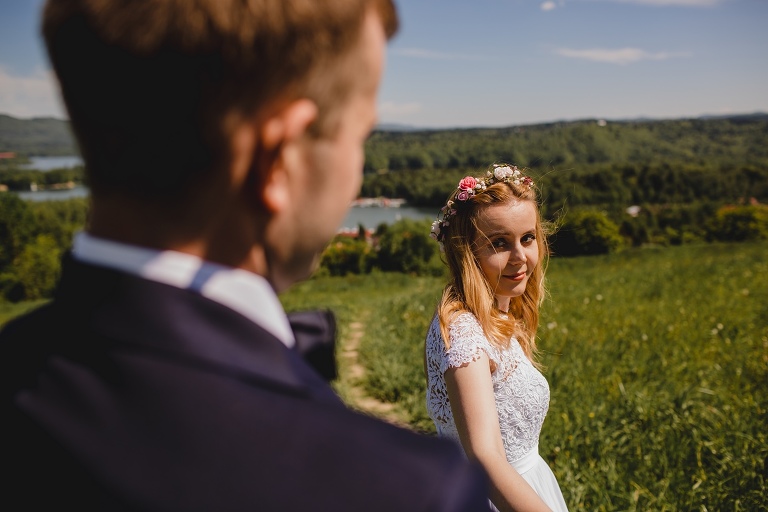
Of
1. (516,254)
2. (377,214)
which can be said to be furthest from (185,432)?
(377,214)

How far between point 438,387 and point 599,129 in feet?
592

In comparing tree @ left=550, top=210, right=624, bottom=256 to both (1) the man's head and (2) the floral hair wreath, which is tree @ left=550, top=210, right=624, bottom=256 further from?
(1) the man's head

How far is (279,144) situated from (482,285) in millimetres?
1689

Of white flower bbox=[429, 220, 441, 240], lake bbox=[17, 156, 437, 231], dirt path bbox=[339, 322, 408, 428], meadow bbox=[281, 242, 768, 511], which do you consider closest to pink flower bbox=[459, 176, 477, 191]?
white flower bbox=[429, 220, 441, 240]

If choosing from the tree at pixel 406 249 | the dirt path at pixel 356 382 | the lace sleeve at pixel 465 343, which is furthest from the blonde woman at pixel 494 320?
the tree at pixel 406 249

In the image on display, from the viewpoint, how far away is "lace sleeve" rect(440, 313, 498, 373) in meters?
1.85

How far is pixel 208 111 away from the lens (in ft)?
1.84

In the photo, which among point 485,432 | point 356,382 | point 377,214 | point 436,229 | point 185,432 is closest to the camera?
→ point 185,432

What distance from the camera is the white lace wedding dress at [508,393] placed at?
78.0 inches

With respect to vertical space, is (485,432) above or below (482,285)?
below

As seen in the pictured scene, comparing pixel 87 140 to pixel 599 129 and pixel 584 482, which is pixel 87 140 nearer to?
pixel 584 482

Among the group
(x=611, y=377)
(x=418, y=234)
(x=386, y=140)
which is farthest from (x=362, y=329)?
(x=386, y=140)

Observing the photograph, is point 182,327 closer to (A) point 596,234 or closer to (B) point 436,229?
(B) point 436,229

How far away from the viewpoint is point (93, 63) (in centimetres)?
57
